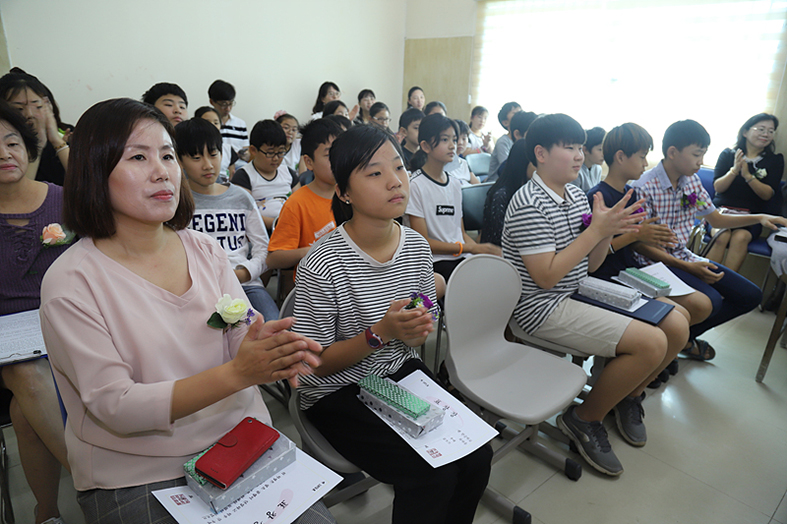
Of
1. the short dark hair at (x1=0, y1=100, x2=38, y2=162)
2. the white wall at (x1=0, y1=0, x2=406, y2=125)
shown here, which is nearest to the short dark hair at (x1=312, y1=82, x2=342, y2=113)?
the white wall at (x1=0, y1=0, x2=406, y2=125)

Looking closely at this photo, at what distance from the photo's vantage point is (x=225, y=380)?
2.99 ft

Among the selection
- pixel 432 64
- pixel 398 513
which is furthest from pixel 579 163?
pixel 432 64

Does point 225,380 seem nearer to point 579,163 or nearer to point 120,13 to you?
point 579,163

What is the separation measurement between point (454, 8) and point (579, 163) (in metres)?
6.22

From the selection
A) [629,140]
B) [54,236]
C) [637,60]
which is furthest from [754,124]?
[54,236]

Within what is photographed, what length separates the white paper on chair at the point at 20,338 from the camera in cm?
125

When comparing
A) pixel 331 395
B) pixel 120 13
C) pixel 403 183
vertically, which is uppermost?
pixel 120 13

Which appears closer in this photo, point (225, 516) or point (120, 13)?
point (225, 516)

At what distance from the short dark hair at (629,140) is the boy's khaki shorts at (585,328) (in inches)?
37.2

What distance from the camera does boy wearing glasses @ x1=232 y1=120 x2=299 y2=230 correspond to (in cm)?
299

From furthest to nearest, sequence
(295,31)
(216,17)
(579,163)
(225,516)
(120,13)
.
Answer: (295,31), (216,17), (120,13), (579,163), (225,516)

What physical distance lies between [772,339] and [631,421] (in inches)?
48.2

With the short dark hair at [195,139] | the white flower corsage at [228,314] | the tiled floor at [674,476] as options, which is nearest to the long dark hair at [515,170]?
the tiled floor at [674,476]

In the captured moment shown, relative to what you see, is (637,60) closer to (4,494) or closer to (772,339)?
(772,339)
